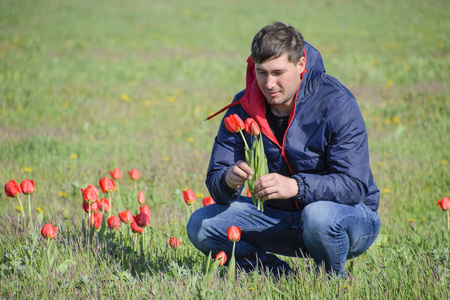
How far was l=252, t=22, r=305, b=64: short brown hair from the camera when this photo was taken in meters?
2.81

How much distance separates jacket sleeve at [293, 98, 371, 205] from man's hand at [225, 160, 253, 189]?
0.28 m

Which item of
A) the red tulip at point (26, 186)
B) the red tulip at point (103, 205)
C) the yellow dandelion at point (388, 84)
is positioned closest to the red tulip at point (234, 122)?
the red tulip at point (103, 205)

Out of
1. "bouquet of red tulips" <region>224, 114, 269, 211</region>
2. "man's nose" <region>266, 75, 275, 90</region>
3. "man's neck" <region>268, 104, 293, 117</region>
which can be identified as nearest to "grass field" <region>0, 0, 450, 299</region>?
"bouquet of red tulips" <region>224, 114, 269, 211</region>

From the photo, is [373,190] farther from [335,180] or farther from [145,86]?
[145,86]

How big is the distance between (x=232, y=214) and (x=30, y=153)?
3.29m

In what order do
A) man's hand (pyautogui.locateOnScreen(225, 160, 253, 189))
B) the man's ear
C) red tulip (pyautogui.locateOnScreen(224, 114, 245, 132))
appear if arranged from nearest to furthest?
1. red tulip (pyautogui.locateOnScreen(224, 114, 245, 132))
2. man's hand (pyautogui.locateOnScreen(225, 160, 253, 189))
3. the man's ear

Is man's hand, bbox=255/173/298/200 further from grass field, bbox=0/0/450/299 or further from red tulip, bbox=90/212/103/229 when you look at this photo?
red tulip, bbox=90/212/103/229

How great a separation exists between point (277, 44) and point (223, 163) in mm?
785

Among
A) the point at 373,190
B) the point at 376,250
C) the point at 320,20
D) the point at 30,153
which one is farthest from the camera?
the point at 320,20

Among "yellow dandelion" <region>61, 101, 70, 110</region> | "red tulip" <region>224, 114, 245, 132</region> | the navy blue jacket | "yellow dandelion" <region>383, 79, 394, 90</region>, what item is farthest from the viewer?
"yellow dandelion" <region>383, 79, 394, 90</region>

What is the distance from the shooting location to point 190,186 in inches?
186

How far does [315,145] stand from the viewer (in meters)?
2.92

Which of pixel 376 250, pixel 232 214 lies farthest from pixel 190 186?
pixel 376 250

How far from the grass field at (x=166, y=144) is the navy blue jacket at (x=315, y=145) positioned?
0.45 metres
